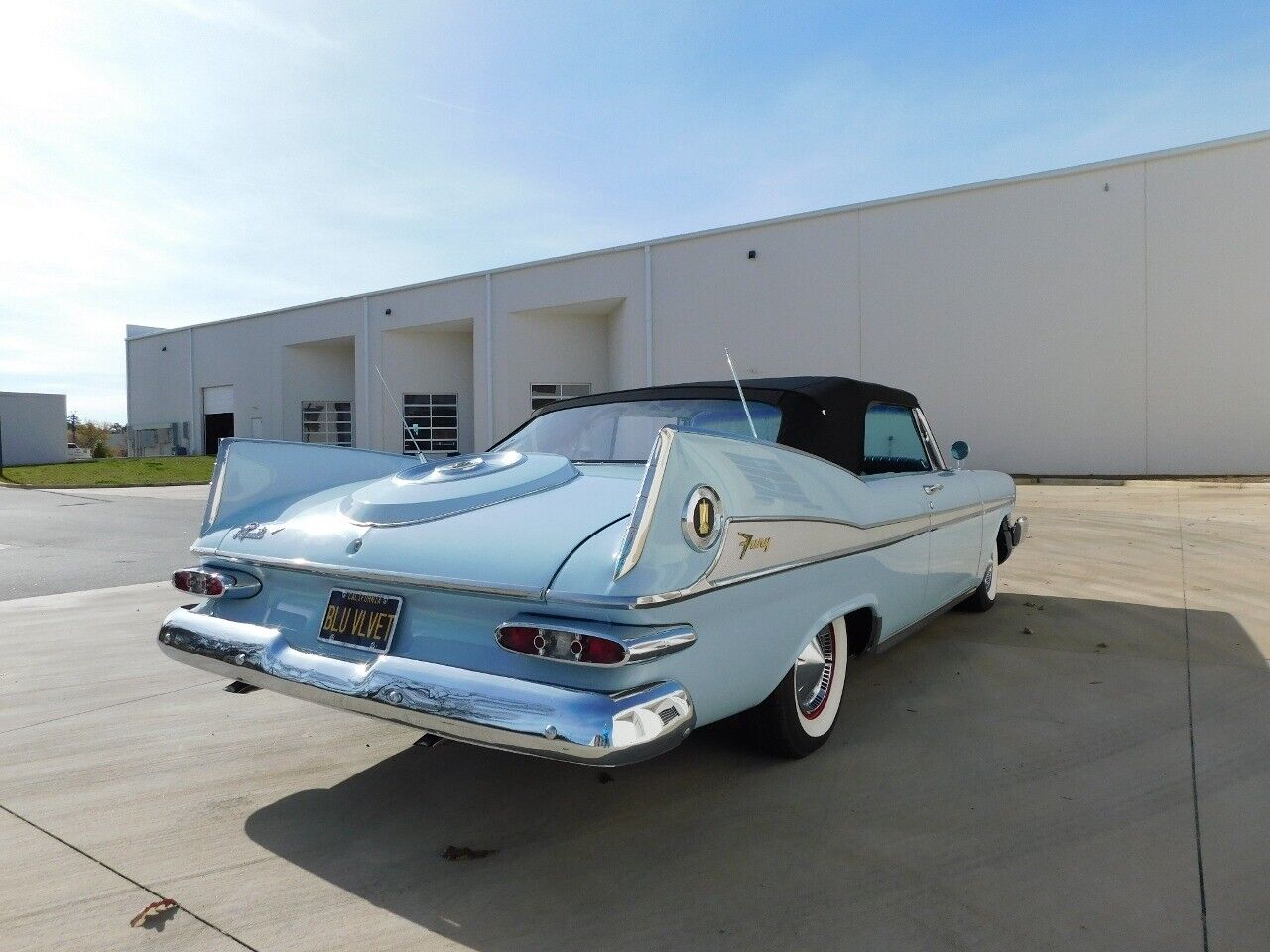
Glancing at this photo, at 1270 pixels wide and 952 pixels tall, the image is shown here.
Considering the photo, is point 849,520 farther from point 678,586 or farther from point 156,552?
point 156,552

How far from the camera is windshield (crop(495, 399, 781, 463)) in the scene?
10.6 feet

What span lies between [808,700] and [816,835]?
605mm

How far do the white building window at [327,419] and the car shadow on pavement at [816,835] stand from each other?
2927cm

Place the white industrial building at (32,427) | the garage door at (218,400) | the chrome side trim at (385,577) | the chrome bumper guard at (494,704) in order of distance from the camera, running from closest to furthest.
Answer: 1. the chrome bumper guard at (494,704)
2. the chrome side trim at (385,577)
3. the garage door at (218,400)
4. the white industrial building at (32,427)

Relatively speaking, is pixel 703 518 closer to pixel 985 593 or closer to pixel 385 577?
pixel 385 577

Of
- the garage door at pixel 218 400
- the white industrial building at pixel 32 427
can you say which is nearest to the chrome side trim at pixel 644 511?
the garage door at pixel 218 400

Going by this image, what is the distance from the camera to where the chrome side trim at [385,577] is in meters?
2.09

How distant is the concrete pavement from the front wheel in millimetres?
94

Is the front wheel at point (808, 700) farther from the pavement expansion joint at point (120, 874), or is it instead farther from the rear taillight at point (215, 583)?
the rear taillight at point (215, 583)

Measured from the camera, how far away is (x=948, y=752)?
116 inches

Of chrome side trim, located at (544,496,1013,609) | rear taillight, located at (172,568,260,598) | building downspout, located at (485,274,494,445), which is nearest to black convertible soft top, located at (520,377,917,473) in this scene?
chrome side trim, located at (544,496,1013,609)

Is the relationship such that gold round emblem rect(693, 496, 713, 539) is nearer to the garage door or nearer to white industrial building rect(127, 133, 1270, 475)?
white industrial building rect(127, 133, 1270, 475)

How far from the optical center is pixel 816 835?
2371 millimetres

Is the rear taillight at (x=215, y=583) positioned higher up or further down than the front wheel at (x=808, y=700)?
higher up
